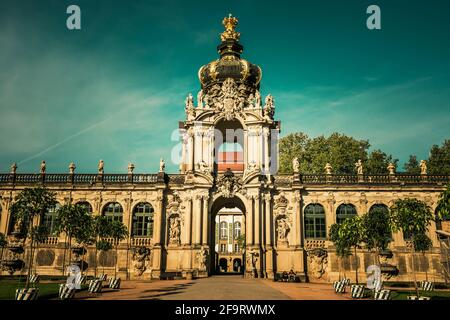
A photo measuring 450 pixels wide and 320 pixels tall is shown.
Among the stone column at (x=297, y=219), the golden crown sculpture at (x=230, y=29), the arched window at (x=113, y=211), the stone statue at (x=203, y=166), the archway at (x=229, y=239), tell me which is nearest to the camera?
the stone column at (x=297, y=219)

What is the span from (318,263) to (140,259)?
18.2 meters

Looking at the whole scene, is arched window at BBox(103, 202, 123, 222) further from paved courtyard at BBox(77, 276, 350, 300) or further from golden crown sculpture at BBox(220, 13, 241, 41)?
golden crown sculpture at BBox(220, 13, 241, 41)

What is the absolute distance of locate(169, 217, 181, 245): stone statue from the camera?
131 ft

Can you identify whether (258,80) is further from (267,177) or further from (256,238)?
(256,238)

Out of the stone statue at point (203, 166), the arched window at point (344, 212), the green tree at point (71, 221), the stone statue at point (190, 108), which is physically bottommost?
the green tree at point (71, 221)

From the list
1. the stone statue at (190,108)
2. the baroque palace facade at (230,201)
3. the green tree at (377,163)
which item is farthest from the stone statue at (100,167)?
the green tree at (377,163)

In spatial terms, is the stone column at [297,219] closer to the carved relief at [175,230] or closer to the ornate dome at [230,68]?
the carved relief at [175,230]

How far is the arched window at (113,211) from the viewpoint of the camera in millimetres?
41594

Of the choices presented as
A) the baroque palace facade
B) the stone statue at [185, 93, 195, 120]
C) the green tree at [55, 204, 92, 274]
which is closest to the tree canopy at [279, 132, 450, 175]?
the baroque palace facade

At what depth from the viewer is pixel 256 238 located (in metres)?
37.8

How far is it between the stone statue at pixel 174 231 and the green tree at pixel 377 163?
28484 mm

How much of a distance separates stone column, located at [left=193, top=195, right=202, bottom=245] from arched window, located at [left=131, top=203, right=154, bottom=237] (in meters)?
5.51
